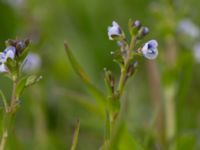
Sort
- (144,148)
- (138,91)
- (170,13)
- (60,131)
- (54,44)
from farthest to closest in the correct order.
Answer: (54,44) → (138,91) → (60,131) → (170,13) → (144,148)

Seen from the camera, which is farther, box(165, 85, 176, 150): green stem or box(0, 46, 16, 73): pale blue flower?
box(165, 85, 176, 150): green stem

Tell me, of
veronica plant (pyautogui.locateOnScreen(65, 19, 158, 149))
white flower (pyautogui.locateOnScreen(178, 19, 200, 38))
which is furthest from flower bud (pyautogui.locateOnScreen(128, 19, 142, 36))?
white flower (pyautogui.locateOnScreen(178, 19, 200, 38))

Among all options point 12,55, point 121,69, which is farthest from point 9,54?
point 121,69

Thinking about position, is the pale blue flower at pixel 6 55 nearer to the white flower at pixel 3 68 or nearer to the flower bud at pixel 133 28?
the white flower at pixel 3 68

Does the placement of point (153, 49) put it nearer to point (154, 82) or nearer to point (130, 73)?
point (130, 73)

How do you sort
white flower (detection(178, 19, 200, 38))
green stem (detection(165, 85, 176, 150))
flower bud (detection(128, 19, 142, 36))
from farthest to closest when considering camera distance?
white flower (detection(178, 19, 200, 38))
green stem (detection(165, 85, 176, 150))
flower bud (detection(128, 19, 142, 36))

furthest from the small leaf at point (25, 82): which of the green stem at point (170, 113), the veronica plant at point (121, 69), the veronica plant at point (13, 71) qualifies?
the green stem at point (170, 113)

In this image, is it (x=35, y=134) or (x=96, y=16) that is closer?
(x=35, y=134)

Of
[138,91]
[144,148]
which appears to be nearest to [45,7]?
[138,91]

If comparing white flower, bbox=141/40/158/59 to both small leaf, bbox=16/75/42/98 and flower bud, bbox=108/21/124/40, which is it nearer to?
flower bud, bbox=108/21/124/40
